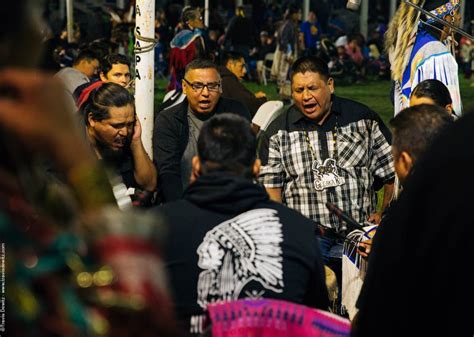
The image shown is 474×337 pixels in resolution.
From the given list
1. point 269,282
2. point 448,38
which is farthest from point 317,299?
point 448,38

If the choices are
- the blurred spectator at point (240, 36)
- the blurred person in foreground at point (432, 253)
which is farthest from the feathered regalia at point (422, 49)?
the blurred spectator at point (240, 36)

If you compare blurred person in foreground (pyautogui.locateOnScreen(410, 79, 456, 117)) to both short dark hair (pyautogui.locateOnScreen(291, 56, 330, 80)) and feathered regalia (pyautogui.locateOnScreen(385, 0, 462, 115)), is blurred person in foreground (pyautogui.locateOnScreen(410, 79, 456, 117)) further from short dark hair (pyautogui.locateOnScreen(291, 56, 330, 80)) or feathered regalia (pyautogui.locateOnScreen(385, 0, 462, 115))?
short dark hair (pyautogui.locateOnScreen(291, 56, 330, 80))

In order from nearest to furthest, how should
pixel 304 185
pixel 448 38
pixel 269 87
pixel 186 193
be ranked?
1. pixel 186 193
2. pixel 304 185
3. pixel 448 38
4. pixel 269 87

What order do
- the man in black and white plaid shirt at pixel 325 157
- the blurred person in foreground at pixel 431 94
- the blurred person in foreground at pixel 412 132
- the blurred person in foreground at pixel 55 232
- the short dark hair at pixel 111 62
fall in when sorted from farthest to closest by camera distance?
1. the short dark hair at pixel 111 62
2. the man in black and white plaid shirt at pixel 325 157
3. the blurred person in foreground at pixel 431 94
4. the blurred person in foreground at pixel 412 132
5. the blurred person in foreground at pixel 55 232

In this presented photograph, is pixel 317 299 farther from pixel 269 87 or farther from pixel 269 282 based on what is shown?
pixel 269 87

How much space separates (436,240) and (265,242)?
63.1 inches

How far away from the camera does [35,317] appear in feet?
3.75

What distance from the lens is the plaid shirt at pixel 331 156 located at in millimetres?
5711

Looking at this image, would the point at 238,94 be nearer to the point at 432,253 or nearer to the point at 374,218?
the point at 374,218

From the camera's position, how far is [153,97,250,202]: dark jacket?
5.92 metres

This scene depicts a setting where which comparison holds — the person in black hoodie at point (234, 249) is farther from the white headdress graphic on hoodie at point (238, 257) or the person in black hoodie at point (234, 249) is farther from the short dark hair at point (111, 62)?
the short dark hair at point (111, 62)

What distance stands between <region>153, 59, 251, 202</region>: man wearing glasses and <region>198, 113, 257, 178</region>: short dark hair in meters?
1.91

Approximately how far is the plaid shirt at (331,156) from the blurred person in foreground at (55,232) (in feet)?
14.8

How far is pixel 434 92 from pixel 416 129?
1989 millimetres
